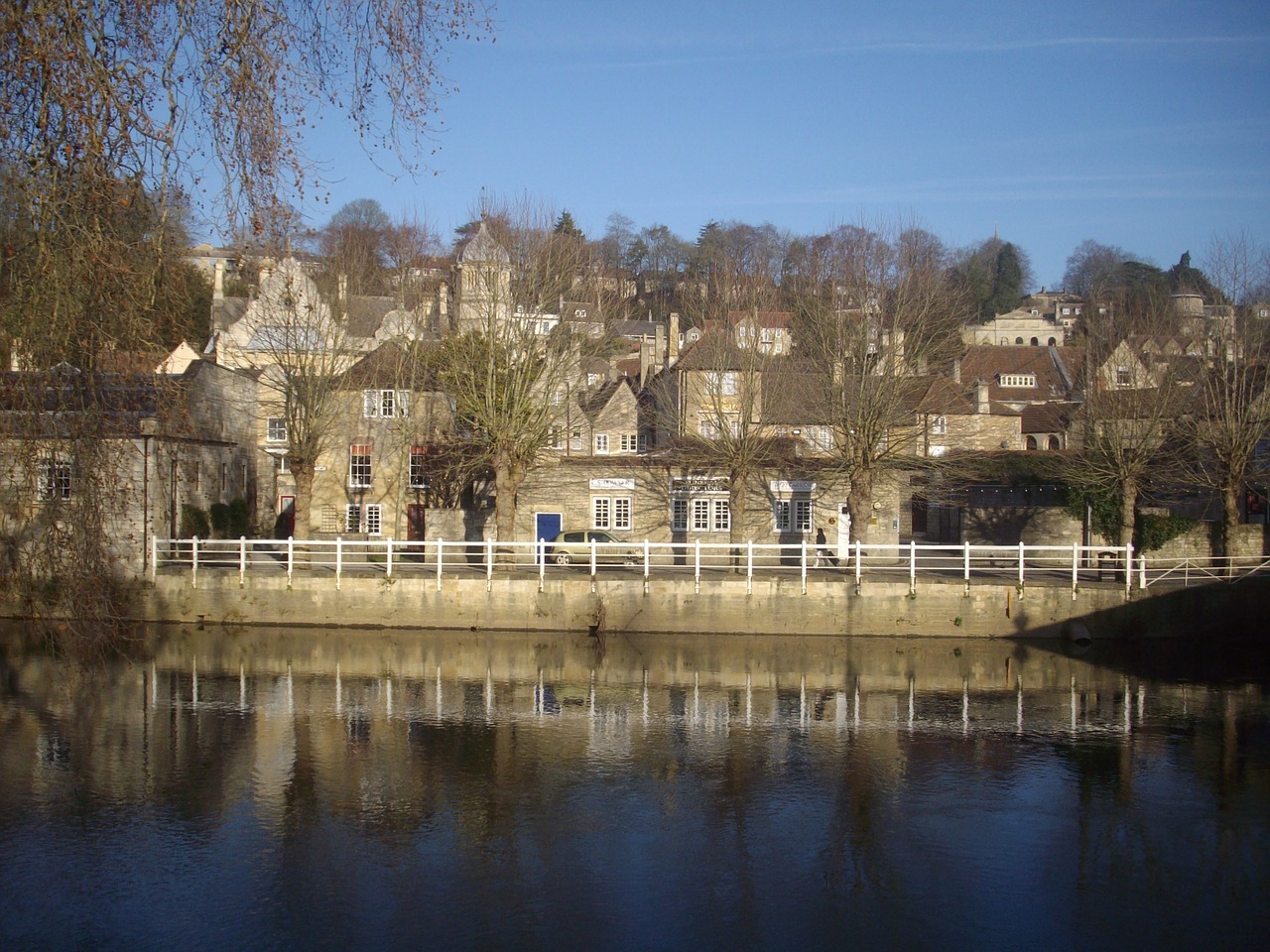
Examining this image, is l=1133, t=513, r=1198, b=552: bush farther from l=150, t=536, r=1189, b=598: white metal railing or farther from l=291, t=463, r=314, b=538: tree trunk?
l=291, t=463, r=314, b=538: tree trunk

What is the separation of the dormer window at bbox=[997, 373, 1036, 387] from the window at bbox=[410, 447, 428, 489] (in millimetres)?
38795

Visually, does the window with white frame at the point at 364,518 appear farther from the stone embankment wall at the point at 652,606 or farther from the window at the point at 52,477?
the window at the point at 52,477

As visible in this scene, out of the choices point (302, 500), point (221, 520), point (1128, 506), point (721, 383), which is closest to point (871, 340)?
point (721, 383)

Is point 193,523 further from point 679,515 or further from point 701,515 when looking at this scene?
point 701,515

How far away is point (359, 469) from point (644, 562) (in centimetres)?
1315

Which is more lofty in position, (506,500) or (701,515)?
(506,500)

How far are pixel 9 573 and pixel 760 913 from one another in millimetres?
7708

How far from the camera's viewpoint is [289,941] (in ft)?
30.0

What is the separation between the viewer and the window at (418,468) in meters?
35.0

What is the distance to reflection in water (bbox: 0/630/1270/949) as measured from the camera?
9.70 metres

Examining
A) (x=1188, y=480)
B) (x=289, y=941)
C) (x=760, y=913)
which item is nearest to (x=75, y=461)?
(x=289, y=941)

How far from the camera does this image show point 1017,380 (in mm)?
62594

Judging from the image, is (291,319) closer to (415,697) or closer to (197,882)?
(415,697)

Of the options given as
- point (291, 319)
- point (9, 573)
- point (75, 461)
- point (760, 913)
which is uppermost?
point (291, 319)
